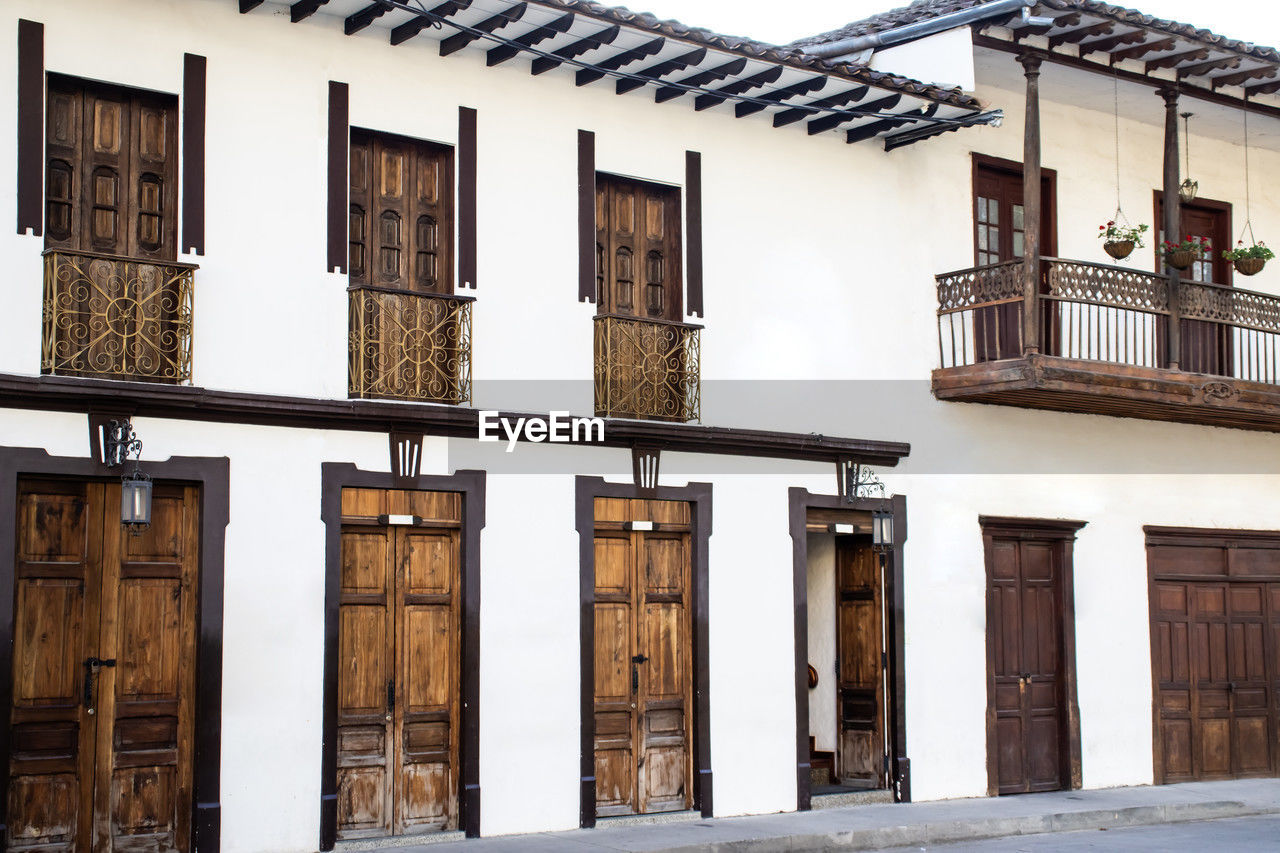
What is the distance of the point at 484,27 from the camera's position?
490 inches

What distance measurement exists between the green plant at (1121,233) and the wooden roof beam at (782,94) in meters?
3.95

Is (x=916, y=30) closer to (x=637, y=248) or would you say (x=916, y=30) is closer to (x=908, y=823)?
(x=637, y=248)

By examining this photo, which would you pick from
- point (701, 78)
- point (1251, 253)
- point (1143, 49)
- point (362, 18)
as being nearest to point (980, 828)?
point (701, 78)

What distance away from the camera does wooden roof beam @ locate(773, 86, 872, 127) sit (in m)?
14.4

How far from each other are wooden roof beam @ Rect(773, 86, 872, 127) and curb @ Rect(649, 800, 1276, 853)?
6406 millimetres

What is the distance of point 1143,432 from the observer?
17266 millimetres

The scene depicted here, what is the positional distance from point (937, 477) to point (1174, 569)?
3.58 meters

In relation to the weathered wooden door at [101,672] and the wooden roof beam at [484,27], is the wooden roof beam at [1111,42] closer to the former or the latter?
the wooden roof beam at [484,27]

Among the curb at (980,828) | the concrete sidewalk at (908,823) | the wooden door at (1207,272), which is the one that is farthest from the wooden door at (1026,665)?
the wooden door at (1207,272)

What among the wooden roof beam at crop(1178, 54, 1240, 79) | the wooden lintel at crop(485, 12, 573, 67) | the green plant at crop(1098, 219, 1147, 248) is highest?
the wooden roof beam at crop(1178, 54, 1240, 79)

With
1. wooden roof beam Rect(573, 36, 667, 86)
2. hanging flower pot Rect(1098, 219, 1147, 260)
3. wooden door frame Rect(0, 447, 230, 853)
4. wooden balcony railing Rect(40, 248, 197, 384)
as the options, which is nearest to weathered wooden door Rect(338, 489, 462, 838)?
wooden door frame Rect(0, 447, 230, 853)

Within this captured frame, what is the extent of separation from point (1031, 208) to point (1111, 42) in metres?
1.97

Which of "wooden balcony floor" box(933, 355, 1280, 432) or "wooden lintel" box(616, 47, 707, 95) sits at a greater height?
"wooden lintel" box(616, 47, 707, 95)

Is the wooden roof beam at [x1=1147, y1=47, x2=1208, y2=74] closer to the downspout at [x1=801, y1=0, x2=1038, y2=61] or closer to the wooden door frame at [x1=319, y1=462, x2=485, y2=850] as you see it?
the downspout at [x1=801, y1=0, x2=1038, y2=61]
